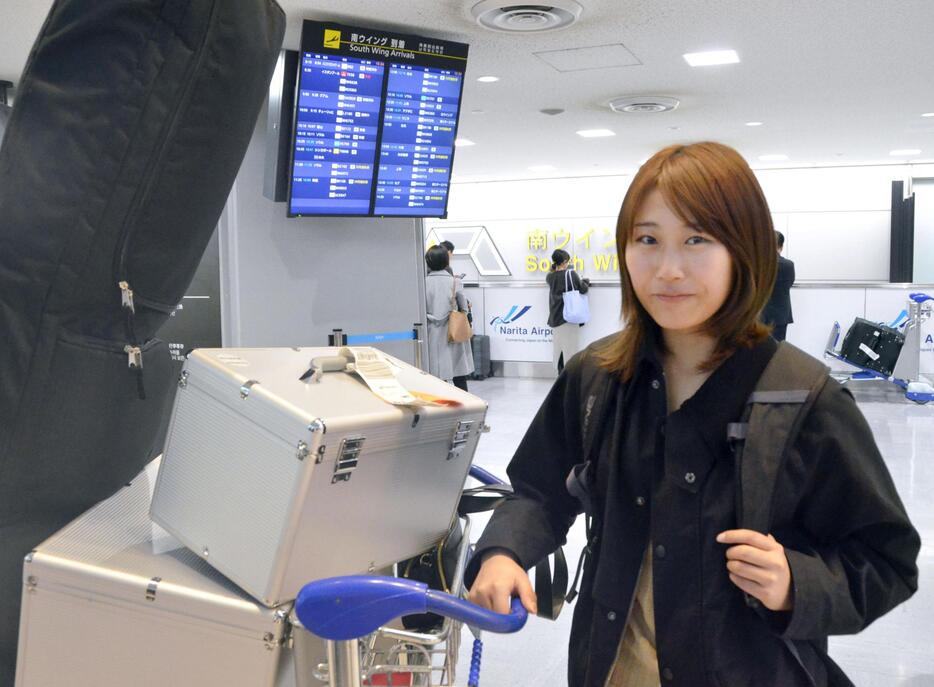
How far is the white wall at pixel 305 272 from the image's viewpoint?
4707 mm

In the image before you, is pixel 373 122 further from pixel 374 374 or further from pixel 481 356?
pixel 481 356

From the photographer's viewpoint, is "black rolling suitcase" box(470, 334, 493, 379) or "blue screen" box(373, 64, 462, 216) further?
"black rolling suitcase" box(470, 334, 493, 379)

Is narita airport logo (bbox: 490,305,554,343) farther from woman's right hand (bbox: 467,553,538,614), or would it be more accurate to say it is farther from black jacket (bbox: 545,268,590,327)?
woman's right hand (bbox: 467,553,538,614)

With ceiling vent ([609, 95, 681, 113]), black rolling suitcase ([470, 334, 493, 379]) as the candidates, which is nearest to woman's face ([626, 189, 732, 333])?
ceiling vent ([609, 95, 681, 113])

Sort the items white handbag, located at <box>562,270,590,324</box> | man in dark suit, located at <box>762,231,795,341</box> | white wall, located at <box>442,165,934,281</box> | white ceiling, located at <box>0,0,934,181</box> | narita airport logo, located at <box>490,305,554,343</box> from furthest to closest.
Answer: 1. narita airport logo, located at <box>490,305,554,343</box>
2. white wall, located at <box>442,165,934,281</box>
3. white handbag, located at <box>562,270,590,324</box>
4. man in dark suit, located at <box>762,231,795,341</box>
5. white ceiling, located at <box>0,0,934,181</box>

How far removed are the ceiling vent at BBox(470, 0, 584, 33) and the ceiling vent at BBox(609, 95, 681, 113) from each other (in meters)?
2.59

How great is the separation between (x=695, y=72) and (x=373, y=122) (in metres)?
2.91

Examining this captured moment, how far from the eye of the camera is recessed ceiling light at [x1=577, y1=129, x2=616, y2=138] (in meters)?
9.28

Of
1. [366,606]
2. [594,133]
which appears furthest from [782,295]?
[366,606]

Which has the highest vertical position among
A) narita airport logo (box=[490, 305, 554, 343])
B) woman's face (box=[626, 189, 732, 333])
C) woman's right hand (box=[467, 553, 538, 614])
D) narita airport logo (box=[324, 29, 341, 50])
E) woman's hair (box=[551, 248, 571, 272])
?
narita airport logo (box=[324, 29, 341, 50])

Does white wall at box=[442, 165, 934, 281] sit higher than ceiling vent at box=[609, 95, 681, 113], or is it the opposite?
ceiling vent at box=[609, 95, 681, 113]

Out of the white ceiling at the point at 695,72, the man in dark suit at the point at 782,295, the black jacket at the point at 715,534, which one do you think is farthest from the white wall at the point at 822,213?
the black jacket at the point at 715,534

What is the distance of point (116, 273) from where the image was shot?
1.57 metres

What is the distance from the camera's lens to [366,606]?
120 cm
